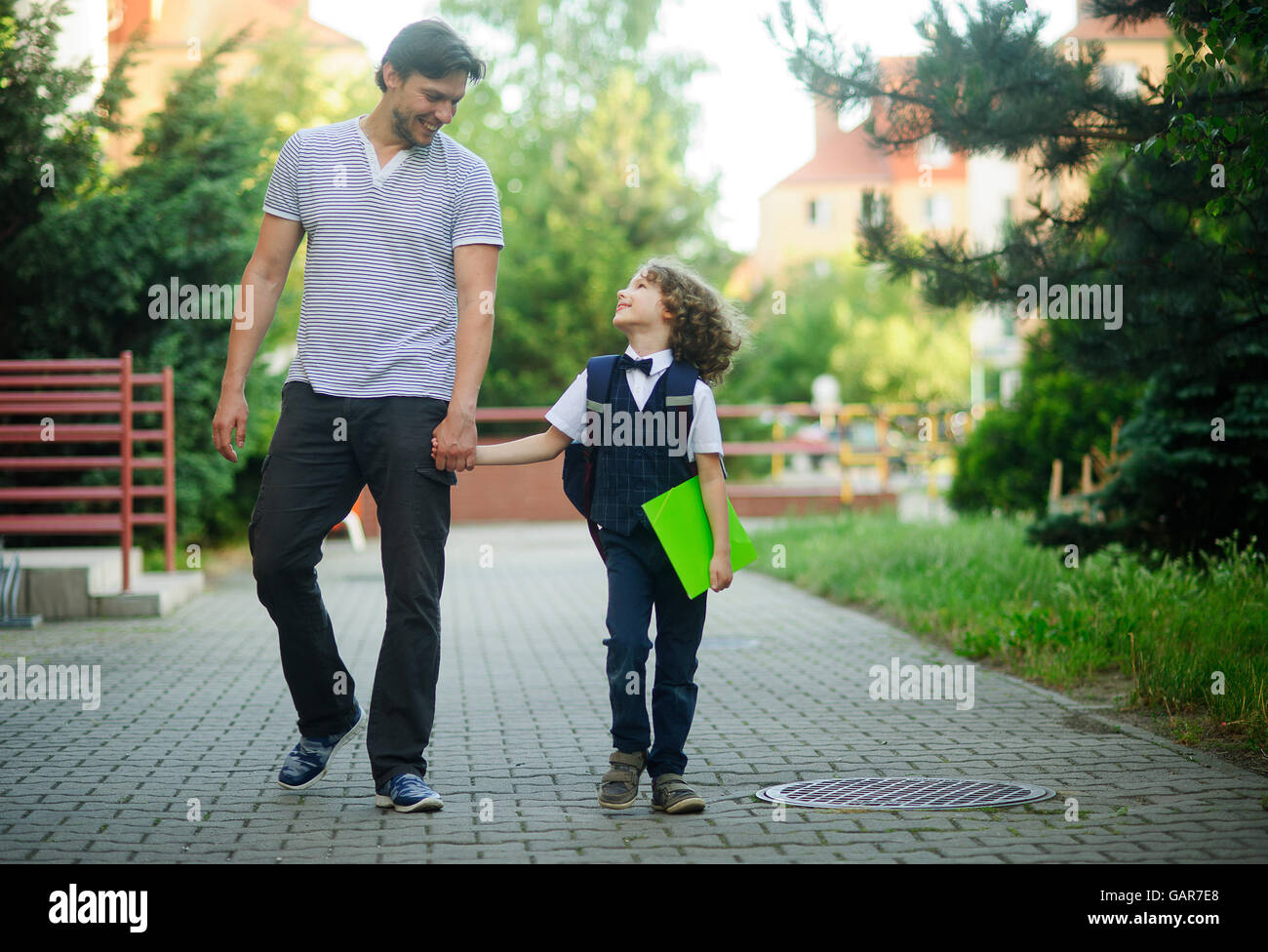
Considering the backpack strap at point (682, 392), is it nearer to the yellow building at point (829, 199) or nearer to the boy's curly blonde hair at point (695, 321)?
the boy's curly blonde hair at point (695, 321)

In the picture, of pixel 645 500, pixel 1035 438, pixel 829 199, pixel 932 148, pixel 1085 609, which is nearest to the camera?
pixel 645 500

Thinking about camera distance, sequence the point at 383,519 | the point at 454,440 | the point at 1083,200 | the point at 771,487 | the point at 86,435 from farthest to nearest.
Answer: the point at 771,487 → the point at 86,435 → the point at 1083,200 → the point at 383,519 → the point at 454,440

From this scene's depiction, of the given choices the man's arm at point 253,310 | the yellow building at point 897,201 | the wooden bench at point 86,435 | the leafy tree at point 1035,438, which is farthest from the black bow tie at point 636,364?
the leafy tree at point 1035,438

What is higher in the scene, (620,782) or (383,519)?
(383,519)

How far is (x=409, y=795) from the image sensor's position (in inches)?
171

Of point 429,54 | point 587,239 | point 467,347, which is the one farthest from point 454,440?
point 587,239

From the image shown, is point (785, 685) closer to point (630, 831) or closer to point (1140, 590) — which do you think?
point (1140, 590)

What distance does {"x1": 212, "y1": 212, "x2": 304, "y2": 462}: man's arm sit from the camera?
4.41 m

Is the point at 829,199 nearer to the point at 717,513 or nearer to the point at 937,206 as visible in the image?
the point at 937,206

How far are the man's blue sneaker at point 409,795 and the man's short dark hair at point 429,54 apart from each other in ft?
6.80

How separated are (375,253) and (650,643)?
1.45 meters

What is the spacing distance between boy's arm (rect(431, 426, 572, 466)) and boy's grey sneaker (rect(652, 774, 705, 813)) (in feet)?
3.43

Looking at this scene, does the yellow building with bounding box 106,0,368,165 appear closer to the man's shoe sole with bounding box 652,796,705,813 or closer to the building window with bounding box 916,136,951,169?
the building window with bounding box 916,136,951,169
